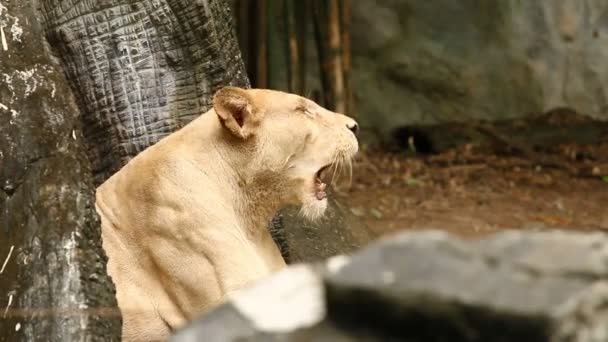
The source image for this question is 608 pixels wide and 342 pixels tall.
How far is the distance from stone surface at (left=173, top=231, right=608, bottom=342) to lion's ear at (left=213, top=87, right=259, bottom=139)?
281 centimetres

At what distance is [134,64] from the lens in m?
5.29

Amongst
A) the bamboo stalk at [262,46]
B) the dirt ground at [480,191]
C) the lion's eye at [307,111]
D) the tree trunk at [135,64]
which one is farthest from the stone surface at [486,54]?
the lion's eye at [307,111]

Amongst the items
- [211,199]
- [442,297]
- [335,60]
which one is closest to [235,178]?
[211,199]

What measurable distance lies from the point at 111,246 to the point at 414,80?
6970mm

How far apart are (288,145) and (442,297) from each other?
323cm

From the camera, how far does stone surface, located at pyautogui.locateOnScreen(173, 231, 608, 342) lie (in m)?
1.64

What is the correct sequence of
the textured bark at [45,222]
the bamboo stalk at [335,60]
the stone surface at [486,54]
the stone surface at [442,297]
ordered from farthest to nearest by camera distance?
the stone surface at [486,54]
the bamboo stalk at [335,60]
the textured bark at [45,222]
the stone surface at [442,297]

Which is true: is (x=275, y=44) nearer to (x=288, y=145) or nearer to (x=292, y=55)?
(x=292, y=55)

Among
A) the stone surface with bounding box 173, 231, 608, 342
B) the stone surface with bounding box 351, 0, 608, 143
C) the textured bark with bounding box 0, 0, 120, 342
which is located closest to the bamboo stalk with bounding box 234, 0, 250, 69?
the stone surface with bounding box 351, 0, 608, 143

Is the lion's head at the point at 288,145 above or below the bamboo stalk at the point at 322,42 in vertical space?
above

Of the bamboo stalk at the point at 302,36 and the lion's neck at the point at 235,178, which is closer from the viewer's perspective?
the lion's neck at the point at 235,178

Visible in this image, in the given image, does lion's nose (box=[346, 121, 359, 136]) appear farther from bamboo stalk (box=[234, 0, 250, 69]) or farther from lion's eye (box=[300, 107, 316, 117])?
bamboo stalk (box=[234, 0, 250, 69])

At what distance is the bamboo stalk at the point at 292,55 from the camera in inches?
424

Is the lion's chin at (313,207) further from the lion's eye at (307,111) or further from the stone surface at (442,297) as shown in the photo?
the stone surface at (442,297)
